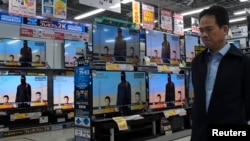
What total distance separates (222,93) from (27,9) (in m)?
5.12

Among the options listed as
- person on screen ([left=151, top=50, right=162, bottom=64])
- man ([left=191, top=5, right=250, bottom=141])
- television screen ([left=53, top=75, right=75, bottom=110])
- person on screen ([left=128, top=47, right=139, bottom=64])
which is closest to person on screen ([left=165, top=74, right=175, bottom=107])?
person on screen ([left=151, top=50, right=162, bottom=64])

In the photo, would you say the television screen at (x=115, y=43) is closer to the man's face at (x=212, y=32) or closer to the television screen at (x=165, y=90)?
the television screen at (x=165, y=90)

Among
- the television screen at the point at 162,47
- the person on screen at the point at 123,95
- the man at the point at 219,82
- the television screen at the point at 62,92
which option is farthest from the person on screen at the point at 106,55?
the television screen at the point at 62,92

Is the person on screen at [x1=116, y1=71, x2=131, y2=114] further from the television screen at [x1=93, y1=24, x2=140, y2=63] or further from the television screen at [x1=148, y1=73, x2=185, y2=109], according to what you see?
the television screen at [x1=148, y1=73, x2=185, y2=109]

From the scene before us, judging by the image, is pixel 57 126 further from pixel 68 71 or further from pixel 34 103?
pixel 68 71

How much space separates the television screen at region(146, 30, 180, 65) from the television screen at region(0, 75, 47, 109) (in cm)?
253

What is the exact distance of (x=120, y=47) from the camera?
3109 mm

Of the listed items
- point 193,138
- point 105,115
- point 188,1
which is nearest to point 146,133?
point 105,115

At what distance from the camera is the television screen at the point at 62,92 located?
5.43 m

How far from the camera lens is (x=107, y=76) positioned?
9.37ft

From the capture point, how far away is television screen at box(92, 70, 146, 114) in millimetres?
2736

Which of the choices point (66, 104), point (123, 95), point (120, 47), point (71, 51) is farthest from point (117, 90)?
point (71, 51)

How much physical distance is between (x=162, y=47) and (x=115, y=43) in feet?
2.73

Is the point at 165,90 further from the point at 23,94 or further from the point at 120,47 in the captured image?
the point at 23,94
